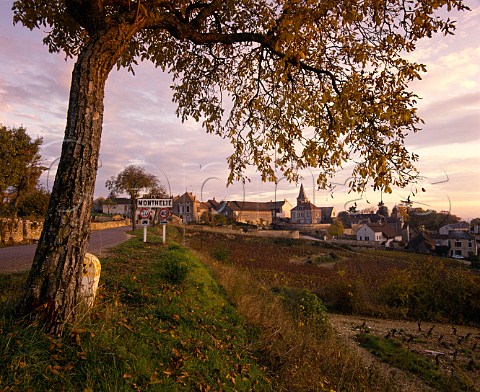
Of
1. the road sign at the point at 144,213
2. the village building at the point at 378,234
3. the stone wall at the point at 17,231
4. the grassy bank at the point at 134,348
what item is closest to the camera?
the grassy bank at the point at 134,348

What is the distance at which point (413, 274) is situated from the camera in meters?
15.3

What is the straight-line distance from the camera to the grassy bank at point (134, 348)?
3150 millimetres

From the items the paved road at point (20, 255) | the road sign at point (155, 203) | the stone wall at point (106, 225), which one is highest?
the road sign at point (155, 203)

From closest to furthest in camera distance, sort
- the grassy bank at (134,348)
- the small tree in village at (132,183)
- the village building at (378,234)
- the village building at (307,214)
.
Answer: the grassy bank at (134,348) < the small tree in village at (132,183) < the village building at (378,234) < the village building at (307,214)

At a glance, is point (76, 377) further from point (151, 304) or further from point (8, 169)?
point (8, 169)

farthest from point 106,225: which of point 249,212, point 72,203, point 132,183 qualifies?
point 249,212

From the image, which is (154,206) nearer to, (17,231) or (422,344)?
(17,231)

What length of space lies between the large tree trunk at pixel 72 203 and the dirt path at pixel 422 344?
5.83 m

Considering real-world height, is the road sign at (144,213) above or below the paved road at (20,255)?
above

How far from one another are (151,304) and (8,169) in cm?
2058

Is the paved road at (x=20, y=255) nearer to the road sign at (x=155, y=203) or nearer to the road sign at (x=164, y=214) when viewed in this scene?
the road sign at (x=155, y=203)

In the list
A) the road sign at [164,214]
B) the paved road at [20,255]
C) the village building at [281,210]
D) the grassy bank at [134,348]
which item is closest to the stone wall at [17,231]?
the paved road at [20,255]

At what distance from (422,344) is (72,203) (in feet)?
34.1

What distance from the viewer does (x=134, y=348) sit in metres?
3.90
